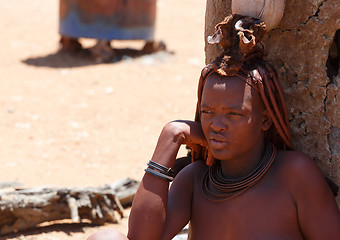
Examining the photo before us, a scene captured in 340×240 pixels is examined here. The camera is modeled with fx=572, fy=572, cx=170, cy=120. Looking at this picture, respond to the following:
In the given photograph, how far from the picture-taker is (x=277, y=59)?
9.71 feet

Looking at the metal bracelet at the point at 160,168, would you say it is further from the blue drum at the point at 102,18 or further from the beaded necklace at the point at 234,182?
the blue drum at the point at 102,18

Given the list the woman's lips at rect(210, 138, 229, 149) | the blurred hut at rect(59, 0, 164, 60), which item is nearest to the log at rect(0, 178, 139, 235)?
the woman's lips at rect(210, 138, 229, 149)

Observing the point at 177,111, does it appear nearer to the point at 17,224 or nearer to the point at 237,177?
the point at 17,224

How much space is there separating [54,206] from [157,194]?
1.77m

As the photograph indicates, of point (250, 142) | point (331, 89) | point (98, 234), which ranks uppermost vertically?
point (331, 89)

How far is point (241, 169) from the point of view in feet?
9.23

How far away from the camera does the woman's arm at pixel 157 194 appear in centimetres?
272

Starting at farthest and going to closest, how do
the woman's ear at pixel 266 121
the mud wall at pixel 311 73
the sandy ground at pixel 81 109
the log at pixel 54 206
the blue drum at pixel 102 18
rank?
the blue drum at pixel 102 18 → the sandy ground at pixel 81 109 → the log at pixel 54 206 → the mud wall at pixel 311 73 → the woman's ear at pixel 266 121

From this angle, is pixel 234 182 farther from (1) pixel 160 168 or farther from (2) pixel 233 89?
(2) pixel 233 89

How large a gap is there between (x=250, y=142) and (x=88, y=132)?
420 centimetres

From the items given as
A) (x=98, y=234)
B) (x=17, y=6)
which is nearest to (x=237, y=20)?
(x=98, y=234)

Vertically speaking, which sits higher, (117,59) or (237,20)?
(237,20)

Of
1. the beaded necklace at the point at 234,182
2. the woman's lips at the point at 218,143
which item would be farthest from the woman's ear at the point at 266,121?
the woman's lips at the point at 218,143

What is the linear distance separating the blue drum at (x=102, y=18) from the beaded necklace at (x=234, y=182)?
7.13 meters
